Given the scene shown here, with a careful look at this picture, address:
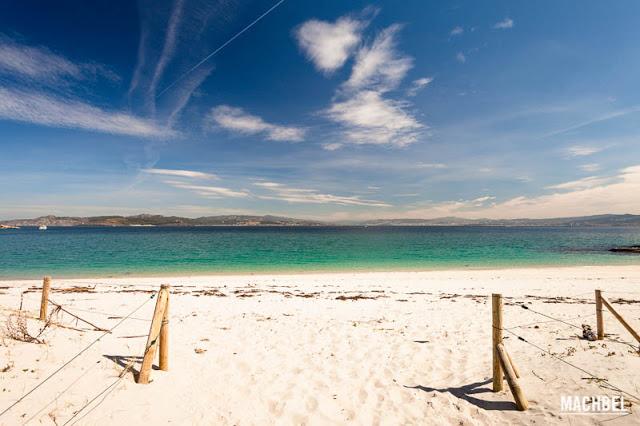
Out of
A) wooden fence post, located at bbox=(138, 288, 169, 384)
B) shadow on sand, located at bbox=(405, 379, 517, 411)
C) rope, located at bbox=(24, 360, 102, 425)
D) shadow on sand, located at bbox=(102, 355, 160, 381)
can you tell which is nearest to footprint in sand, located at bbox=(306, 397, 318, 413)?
shadow on sand, located at bbox=(405, 379, 517, 411)

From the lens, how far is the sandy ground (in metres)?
6.08

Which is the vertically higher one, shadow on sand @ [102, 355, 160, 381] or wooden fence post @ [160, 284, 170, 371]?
wooden fence post @ [160, 284, 170, 371]

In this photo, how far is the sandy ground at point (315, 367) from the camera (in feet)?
19.9

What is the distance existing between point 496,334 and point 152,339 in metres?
7.53

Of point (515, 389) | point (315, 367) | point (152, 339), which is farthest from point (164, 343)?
point (515, 389)

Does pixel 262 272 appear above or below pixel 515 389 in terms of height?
below

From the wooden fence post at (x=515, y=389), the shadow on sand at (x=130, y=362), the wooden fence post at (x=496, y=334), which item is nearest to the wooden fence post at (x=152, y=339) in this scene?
the shadow on sand at (x=130, y=362)

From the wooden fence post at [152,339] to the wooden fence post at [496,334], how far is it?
23.8ft

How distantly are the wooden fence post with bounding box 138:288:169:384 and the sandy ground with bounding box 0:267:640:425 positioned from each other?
28 cm

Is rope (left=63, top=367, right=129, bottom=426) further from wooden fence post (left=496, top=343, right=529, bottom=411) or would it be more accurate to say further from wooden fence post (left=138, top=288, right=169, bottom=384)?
wooden fence post (left=496, top=343, right=529, bottom=411)

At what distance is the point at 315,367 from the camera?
8219 mm

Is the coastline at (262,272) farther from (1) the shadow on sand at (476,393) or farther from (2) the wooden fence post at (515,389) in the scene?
(2) the wooden fence post at (515,389)

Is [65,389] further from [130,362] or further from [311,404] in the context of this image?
[311,404]

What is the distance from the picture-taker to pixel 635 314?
44.4 feet
